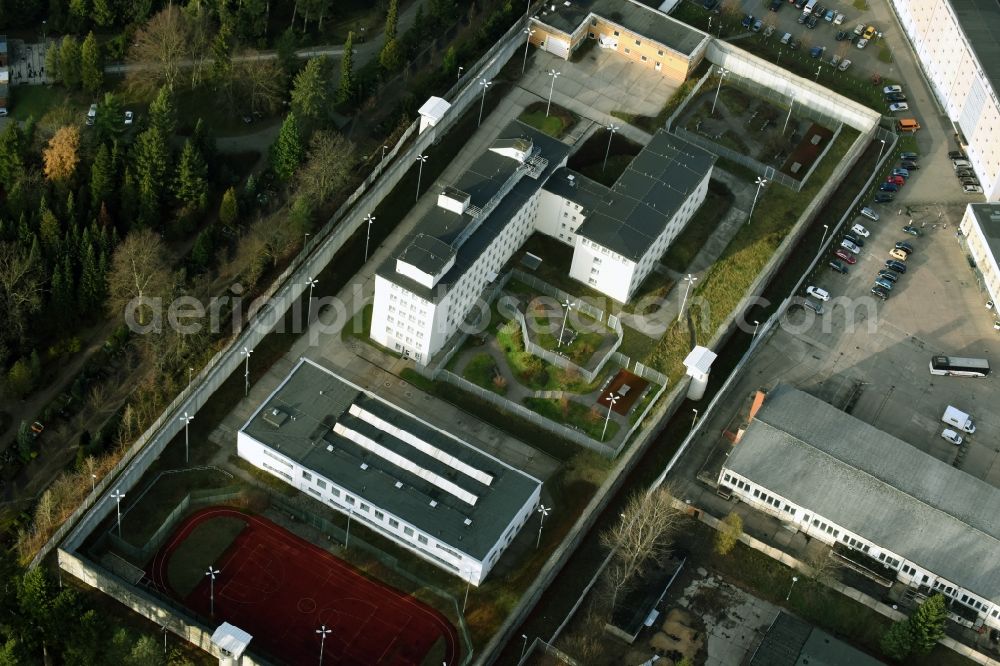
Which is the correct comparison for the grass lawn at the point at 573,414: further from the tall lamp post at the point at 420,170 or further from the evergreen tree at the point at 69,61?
the evergreen tree at the point at 69,61

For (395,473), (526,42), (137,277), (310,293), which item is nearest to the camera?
(395,473)

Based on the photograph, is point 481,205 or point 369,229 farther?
point 369,229

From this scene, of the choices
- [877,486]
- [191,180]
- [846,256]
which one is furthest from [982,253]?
[191,180]

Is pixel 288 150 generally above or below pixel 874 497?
above

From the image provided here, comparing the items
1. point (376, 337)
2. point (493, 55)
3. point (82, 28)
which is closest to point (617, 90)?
point (493, 55)

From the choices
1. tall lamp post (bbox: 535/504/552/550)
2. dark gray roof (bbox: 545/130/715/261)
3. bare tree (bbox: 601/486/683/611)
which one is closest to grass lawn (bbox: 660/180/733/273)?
dark gray roof (bbox: 545/130/715/261)

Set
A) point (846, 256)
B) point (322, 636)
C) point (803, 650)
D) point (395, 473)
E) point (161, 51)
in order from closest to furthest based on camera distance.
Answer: point (322, 636)
point (803, 650)
point (395, 473)
point (846, 256)
point (161, 51)

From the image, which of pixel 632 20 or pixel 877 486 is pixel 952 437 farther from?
pixel 632 20

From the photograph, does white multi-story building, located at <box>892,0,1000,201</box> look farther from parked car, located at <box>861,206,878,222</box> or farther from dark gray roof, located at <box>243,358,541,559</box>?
dark gray roof, located at <box>243,358,541,559</box>
